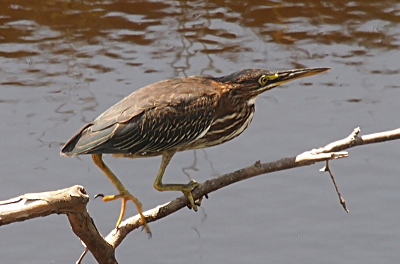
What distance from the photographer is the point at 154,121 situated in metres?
4.94

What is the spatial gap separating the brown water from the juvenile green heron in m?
1.42

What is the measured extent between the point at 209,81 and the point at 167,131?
0.49 metres

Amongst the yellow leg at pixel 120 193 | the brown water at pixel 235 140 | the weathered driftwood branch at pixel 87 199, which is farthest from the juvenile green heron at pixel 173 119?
the brown water at pixel 235 140

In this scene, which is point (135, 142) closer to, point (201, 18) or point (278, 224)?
point (278, 224)

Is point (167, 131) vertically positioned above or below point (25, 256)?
above

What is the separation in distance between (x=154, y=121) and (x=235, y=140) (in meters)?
2.13

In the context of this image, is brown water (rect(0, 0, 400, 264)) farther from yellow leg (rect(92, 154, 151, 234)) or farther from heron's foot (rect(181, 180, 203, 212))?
heron's foot (rect(181, 180, 203, 212))

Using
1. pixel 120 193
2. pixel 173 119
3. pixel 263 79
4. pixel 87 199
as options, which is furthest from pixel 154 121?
pixel 87 199

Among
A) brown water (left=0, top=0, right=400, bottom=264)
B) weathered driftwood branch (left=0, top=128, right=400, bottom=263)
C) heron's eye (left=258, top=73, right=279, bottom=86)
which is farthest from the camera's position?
brown water (left=0, top=0, right=400, bottom=264)

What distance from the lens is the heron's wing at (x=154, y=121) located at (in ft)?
15.7

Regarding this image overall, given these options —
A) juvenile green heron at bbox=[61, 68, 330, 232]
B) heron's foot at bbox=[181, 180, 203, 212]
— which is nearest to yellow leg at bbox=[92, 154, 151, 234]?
juvenile green heron at bbox=[61, 68, 330, 232]

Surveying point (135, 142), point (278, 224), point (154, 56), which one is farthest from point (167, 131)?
point (154, 56)

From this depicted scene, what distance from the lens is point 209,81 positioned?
524 cm

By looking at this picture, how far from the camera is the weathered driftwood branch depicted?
3.76 m
